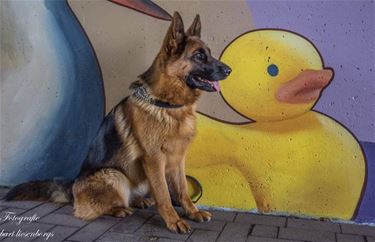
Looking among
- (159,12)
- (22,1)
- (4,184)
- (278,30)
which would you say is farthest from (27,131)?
(278,30)

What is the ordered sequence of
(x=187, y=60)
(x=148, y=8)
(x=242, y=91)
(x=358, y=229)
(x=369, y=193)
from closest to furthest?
(x=187, y=60) < (x=358, y=229) < (x=369, y=193) < (x=242, y=91) < (x=148, y=8)

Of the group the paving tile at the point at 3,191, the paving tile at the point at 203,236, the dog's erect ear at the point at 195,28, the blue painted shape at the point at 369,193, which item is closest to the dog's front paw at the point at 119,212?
the paving tile at the point at 203,236

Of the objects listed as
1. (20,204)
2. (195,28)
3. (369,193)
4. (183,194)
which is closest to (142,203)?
(183,194)

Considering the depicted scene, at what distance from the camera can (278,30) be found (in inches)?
154

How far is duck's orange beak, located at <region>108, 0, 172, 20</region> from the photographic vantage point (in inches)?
164

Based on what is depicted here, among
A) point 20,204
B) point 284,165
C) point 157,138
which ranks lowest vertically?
point 20,204

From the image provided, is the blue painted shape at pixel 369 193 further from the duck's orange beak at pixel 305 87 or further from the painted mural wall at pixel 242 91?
the duck's orange beak at pixel 305 87

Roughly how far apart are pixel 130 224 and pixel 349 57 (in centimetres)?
233

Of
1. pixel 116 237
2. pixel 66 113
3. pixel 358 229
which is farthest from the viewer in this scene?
pixel 66 113

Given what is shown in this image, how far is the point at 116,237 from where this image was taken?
133 inches

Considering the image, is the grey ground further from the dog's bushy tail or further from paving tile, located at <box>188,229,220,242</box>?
the dog's bushy tail

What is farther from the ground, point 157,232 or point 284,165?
point 284,165

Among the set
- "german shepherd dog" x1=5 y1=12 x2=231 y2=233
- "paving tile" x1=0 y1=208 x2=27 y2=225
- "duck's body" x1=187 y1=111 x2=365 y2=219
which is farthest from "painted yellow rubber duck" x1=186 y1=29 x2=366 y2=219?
"paving tile" x1=0 y1=208 x2=27 y2=225

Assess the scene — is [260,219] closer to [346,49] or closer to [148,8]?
[346,49]
